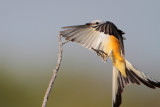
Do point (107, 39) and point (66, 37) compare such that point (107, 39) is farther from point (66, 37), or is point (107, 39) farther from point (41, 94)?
point (41, 94)

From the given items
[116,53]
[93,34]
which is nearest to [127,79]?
[116,53]

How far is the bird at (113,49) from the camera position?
2555 millimetres

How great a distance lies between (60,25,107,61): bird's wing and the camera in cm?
244

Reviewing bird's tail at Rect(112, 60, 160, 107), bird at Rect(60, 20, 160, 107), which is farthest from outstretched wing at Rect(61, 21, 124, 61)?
bird's tail at Rect(112, 60, 160, 107)

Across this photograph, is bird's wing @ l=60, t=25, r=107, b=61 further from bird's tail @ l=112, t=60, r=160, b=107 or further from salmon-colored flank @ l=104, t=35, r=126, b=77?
bird's tail @ l=112, t=60, r=160, b=107

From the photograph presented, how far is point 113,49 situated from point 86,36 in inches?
11.7

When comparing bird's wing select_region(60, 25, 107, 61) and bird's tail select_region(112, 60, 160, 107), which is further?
bird's tail select_region(112, 60, 160, 107)

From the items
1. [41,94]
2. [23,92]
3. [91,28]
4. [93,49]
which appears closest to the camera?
[93,49]

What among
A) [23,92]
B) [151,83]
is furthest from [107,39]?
[23,92]

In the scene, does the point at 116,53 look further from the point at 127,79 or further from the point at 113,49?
the point at 127,79

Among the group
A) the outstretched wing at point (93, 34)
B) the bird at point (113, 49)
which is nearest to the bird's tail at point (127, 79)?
the bird at point (113, 49)

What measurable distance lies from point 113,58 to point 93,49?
0.91 ft

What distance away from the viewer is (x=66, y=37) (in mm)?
2357

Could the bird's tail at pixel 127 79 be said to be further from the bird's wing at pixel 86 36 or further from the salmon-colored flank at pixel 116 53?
the bird's wing at pixel 86 36
